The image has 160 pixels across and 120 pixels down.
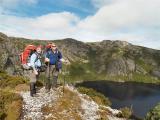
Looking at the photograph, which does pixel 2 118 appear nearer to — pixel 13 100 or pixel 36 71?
pixel 13 100

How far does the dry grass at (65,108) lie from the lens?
1114 inches

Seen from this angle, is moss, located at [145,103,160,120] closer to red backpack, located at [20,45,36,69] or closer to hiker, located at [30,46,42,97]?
hiker, located at [30,46,42,97]

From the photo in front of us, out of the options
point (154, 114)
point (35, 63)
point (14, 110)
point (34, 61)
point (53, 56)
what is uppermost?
point (53, 56)

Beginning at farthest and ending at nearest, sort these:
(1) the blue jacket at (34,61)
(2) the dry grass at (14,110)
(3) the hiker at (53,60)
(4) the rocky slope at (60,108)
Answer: (3) the hiker at (53,60), (1) the blue jacket at (34,61), (4) the rocky slope at (60,108), (2) the dry grass at (14,110)

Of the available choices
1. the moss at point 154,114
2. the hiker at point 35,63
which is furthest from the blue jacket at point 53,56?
the moss at point 154,114

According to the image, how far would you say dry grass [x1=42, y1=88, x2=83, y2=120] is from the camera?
2828 cm

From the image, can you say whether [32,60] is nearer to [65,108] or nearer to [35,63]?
[35,63]

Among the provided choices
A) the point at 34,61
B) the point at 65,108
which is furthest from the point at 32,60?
the point at 65,108

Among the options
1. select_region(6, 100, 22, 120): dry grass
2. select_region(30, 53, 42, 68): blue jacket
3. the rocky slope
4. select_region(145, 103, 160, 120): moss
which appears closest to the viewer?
select_region(6, 100, 22, 120): dry grass

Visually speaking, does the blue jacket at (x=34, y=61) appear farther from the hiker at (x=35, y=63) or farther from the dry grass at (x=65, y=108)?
the dry grass at (x=65, y=108)

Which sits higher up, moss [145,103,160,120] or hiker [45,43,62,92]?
hiker [45,43,62,92]

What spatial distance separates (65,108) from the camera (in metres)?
29.4

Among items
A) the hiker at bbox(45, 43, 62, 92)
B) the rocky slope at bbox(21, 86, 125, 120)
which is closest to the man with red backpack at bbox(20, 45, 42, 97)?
the hiker at bbox(45, 43, 62, 92)

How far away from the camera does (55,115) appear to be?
2819 cm
